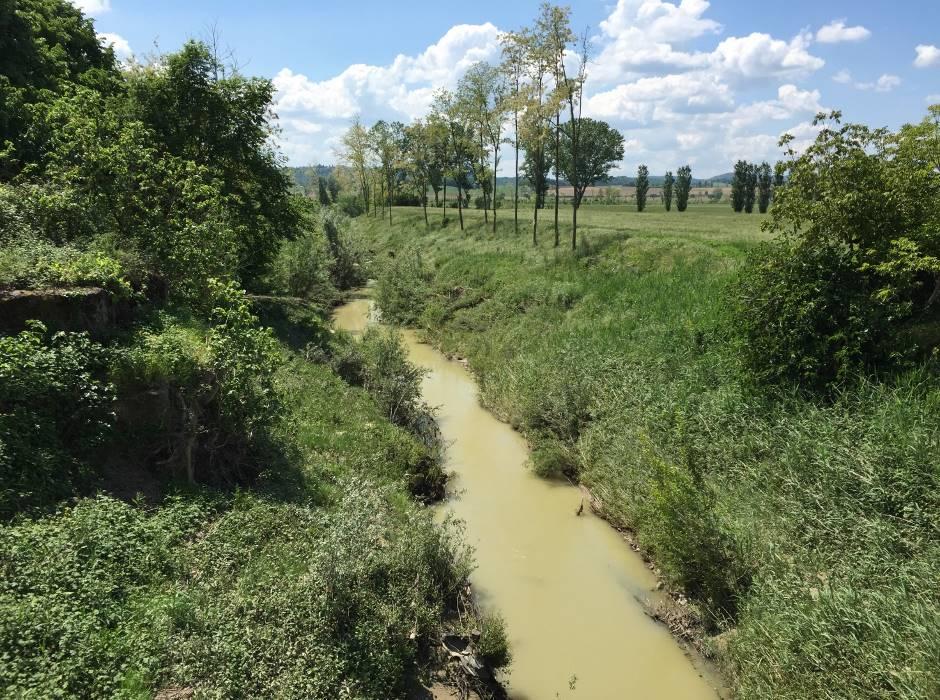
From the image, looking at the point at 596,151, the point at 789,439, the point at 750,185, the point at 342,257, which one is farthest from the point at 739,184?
the point at 789,439

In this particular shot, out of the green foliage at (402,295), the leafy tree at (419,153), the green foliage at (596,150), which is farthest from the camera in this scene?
the green foliage at (596,150)

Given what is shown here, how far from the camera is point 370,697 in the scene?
600 cm

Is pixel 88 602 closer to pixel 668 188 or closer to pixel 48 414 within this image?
pixel 48 414

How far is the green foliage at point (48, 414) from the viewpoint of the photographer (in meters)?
6.78

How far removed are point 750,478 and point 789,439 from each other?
1001 millimetres

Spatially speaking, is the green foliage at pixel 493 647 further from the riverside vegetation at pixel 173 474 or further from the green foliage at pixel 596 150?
the green foliage at pixel 596 150

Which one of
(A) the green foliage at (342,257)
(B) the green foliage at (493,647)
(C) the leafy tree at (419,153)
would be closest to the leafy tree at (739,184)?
(C) the leafy tree at (419,153)

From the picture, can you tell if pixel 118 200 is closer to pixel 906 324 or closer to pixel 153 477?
pixel 153 477

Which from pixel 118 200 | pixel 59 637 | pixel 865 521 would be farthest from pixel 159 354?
pixel 865 521

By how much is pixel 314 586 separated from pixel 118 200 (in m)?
10.0

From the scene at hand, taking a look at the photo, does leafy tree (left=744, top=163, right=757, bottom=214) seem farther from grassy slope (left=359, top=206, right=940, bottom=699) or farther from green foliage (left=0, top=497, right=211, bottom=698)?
green foliage (left=0, top=497, right=211, bottom=698)

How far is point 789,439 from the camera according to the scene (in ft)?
32.4

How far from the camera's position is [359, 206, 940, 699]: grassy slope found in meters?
6.55

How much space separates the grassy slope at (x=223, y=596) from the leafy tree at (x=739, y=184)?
79.8 meters
